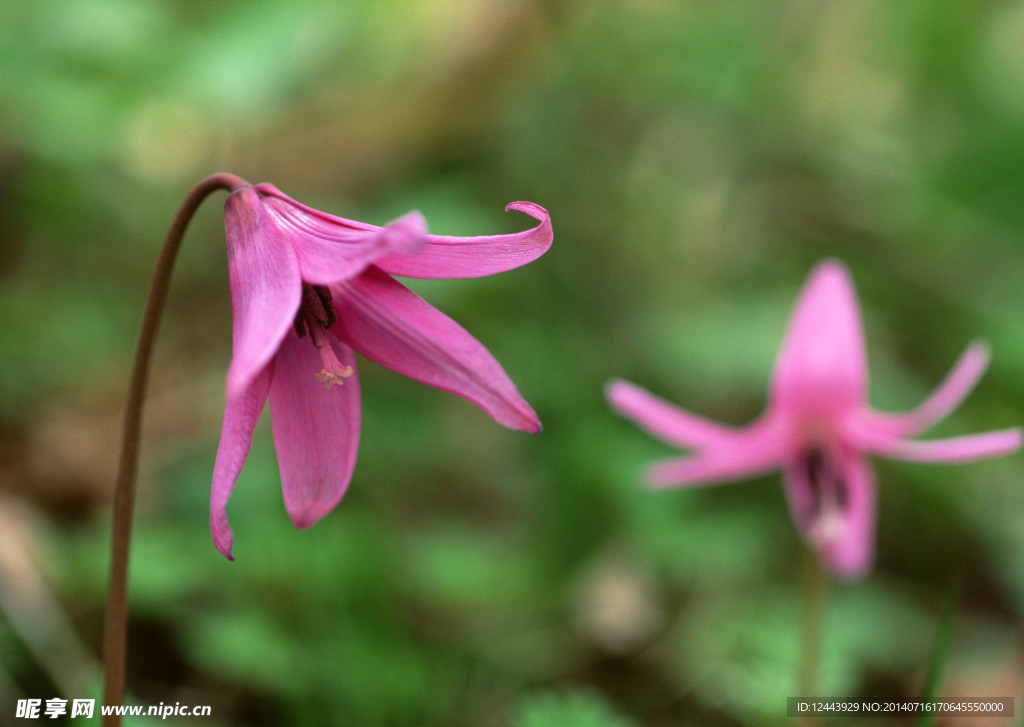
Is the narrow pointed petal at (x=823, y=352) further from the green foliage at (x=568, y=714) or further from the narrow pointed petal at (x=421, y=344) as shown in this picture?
the narrow pointed petal at (x=421, y=344)

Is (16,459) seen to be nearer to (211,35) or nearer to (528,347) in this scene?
(211,35)

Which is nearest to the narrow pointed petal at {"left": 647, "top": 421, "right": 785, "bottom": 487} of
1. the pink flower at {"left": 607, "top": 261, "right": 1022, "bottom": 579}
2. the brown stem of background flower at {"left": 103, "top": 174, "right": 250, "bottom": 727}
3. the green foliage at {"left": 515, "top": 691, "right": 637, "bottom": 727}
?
the pink flower at {"left": 607, "top": 261, "right": 1022, "bottom": 579}

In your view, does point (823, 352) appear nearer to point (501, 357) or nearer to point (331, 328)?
point (331, 328)

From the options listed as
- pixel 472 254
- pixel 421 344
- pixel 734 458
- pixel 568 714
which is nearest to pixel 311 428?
pixel 421 344

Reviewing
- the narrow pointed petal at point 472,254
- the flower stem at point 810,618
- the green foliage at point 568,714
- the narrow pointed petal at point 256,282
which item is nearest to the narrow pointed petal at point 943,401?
the flower stem at point 810,618

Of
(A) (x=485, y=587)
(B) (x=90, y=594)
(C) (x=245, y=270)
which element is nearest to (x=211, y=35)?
(B) (x=90, y=594)

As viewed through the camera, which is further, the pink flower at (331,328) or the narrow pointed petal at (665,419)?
the narrow pointed petal at (665,419)
